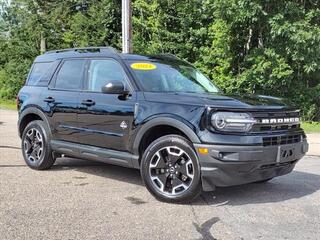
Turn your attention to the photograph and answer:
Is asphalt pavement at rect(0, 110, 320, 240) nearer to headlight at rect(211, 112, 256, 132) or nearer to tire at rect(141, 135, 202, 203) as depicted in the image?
tire at rect(141, 135, 202, 203)

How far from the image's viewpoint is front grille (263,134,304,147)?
5945 mm

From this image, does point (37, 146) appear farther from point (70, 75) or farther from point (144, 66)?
point (144, 66)

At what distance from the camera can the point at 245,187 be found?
23.6 ft

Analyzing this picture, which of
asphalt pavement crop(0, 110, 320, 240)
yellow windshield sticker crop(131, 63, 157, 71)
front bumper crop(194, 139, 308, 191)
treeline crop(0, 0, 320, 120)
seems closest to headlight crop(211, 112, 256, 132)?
front bumper crop(194, 139, 308, 191)

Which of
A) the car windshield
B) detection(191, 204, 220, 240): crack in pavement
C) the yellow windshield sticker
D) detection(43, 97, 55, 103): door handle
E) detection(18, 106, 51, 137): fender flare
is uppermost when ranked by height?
the yellow windshield sticker

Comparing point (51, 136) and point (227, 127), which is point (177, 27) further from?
point (227, 127)

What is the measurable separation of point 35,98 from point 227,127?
11.9 ft

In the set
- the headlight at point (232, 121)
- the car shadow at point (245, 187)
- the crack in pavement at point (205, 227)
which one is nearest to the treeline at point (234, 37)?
the car shadow at point (245, 187)

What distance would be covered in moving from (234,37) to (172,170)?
13.4 metres

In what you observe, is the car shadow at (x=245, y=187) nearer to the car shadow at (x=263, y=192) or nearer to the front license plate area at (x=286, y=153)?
the car shadow at (x=263, y=192)

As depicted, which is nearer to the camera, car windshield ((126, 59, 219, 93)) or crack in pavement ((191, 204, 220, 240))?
crack in pavement ((191, 204, 220, 240))

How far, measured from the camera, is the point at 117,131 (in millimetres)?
6738

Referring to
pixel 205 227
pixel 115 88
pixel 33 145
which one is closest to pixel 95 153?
pixel 115 88

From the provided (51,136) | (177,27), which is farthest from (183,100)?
(177,27)
